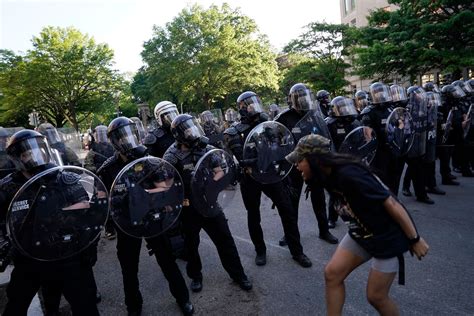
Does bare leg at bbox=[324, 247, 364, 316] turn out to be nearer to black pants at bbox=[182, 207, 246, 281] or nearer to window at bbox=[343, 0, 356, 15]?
black pants at bbox=[182, 207, 246, 281]

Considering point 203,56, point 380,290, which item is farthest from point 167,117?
point 203,56

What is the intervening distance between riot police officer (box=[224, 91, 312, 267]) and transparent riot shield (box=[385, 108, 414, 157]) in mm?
2144

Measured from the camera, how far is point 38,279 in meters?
2.54

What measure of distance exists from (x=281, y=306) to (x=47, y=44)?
29129 millimetres

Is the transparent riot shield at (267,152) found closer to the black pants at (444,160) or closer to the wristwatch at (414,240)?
the wristwatch at (414,240)

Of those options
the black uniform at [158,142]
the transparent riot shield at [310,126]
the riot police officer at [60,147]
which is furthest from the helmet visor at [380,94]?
the riot police officer at [60,147]

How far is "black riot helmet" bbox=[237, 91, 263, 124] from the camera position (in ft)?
14.1

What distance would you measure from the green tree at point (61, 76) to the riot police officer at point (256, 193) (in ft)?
87.0

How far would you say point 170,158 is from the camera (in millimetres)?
3426

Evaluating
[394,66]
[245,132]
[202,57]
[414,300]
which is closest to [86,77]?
[202,57]

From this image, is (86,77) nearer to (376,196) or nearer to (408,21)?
(408,21)

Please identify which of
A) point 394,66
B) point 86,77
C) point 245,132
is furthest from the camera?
point 86,77

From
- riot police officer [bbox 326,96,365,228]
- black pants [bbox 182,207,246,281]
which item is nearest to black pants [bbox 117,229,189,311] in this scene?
black pants [bbox 182,207,246,281]

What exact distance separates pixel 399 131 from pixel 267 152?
2579 mm
